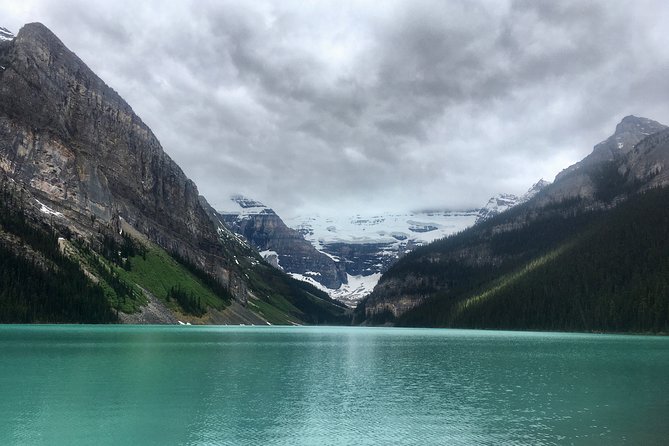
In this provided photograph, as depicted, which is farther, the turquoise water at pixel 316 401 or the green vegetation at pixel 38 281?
the green vegetation at pixel 38 281

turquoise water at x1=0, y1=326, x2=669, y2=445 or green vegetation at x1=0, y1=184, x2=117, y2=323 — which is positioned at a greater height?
green vegetation at x1=0, y1=184, x2=117, y2=323

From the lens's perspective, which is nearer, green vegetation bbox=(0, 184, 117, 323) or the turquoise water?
the turquoise water

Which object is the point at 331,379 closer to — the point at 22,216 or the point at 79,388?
the point at 79,388

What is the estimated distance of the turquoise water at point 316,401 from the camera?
3183 cm

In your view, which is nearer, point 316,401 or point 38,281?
point 316,401

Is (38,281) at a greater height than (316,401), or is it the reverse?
(38,281)

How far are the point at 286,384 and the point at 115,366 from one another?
20.4 metres

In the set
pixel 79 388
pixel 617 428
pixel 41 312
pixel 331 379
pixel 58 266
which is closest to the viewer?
pixel 617 428

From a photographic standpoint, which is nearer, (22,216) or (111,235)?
(22,216)

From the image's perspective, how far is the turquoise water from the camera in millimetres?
31828

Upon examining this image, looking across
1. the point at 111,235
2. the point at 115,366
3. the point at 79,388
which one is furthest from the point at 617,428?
the point at 111,235

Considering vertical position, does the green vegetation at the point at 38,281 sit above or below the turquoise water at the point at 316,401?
above

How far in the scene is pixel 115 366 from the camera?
191ft

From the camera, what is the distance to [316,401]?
43.0 meters
